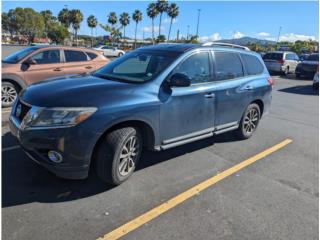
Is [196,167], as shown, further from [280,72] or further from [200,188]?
[280,72]

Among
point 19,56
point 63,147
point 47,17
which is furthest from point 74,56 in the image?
point 47,17

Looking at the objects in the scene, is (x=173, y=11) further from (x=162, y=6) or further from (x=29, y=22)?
(x=29, y=22)

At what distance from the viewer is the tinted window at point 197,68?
4380 mm

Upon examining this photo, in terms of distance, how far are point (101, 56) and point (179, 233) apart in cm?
722

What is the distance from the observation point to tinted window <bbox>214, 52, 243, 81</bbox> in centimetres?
490

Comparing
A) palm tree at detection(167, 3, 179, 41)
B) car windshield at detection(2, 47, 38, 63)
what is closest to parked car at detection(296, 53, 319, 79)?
car windshield at detection(2, 47, 38, 63)

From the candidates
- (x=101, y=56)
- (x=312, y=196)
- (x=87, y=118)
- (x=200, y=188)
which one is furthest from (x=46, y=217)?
(x=101, y=56)

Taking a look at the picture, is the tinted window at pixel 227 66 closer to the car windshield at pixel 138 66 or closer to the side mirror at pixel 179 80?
the car windshield at pixel 138 66

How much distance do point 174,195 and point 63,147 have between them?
138 centimetres

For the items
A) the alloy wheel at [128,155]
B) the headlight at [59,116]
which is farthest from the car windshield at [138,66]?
the headlight at [59,116]

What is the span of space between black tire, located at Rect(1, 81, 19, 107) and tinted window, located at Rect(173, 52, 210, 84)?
4949 mm

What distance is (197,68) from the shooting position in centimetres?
458

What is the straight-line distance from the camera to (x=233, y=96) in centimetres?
511

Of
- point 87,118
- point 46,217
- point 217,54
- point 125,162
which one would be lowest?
point 46,217
